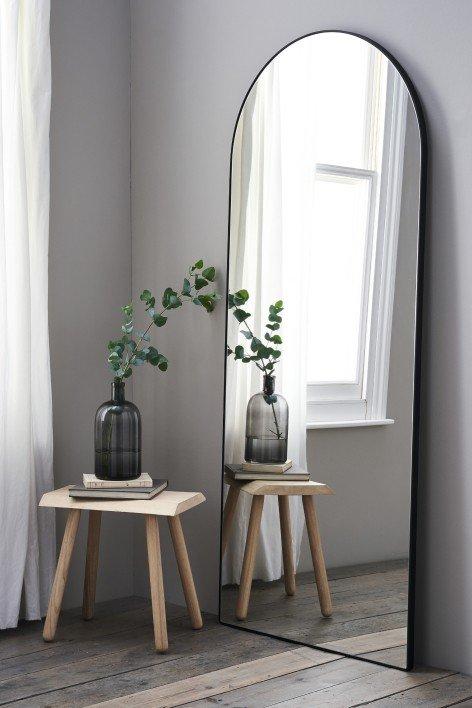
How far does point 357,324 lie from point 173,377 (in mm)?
780

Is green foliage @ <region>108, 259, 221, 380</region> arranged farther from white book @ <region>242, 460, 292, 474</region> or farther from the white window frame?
the white window frame

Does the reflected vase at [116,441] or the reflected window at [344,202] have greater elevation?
the reflected window at [344,202]

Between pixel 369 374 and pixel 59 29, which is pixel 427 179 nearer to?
pixel 369 374

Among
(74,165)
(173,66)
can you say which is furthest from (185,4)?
(74,165)

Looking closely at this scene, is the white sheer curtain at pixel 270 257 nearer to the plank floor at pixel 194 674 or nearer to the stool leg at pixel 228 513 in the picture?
the stool leg at pixel 228 513

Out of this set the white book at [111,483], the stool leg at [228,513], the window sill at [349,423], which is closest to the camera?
the window sill at [349,423]

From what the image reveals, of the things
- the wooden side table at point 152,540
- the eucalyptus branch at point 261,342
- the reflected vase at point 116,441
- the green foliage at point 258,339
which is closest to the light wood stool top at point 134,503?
the wooden side table at point 152,540

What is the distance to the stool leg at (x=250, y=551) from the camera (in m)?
2.66

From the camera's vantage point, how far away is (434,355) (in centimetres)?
235

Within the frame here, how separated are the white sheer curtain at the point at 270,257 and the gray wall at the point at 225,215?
10cm

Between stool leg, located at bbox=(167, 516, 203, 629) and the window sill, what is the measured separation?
1.58 ft

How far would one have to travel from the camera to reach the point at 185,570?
8.80 ft

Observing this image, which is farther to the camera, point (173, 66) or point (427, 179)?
point (173, 66)

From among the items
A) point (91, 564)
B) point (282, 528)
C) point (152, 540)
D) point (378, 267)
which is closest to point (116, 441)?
point (152, 540)
